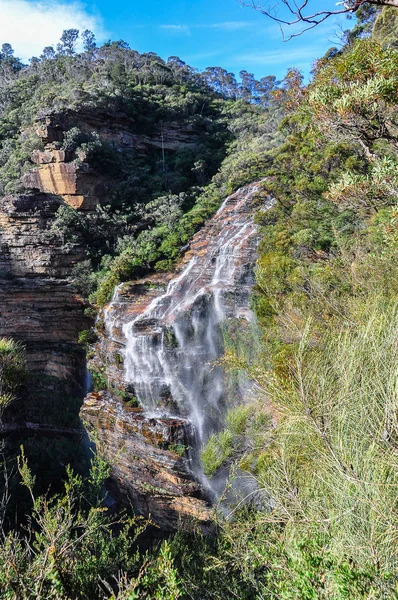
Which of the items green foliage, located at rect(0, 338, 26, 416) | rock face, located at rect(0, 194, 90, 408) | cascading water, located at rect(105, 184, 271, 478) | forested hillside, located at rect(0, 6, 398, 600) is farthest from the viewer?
rock face, located at rect(0, 194, 90, 408)

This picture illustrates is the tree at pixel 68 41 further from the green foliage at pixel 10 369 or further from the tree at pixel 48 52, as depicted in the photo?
the green foliage at pixel 10 369

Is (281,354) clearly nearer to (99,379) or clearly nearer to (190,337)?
(190,337)

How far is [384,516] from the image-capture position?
2.55 m

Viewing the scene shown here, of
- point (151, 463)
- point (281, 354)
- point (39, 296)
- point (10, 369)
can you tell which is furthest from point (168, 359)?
point (39, 296)

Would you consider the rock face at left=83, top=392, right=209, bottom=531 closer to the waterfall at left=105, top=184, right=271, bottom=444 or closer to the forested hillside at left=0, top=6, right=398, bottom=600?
the waterfall at left=105, top=184, right=271, bottom=444

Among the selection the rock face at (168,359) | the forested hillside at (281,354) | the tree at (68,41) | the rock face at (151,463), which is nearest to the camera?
the forested hillside at (281,354)

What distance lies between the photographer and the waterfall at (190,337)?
10.2 metres

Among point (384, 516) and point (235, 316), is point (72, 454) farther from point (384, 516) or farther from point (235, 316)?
point (384, 516)

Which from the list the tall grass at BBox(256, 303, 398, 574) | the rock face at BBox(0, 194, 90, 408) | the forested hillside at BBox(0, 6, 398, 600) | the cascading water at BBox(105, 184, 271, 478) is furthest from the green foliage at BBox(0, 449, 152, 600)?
the rock face at BBox(0, 194, 90, 408)

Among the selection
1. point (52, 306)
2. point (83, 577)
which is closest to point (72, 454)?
point (52, 306)

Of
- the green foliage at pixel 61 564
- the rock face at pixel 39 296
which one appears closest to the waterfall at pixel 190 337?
the rock face at pixel 39 296

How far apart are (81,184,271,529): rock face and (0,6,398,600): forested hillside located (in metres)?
0.84

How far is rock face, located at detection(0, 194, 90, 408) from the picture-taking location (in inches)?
572

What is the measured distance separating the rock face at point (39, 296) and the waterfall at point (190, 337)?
2890 mm
